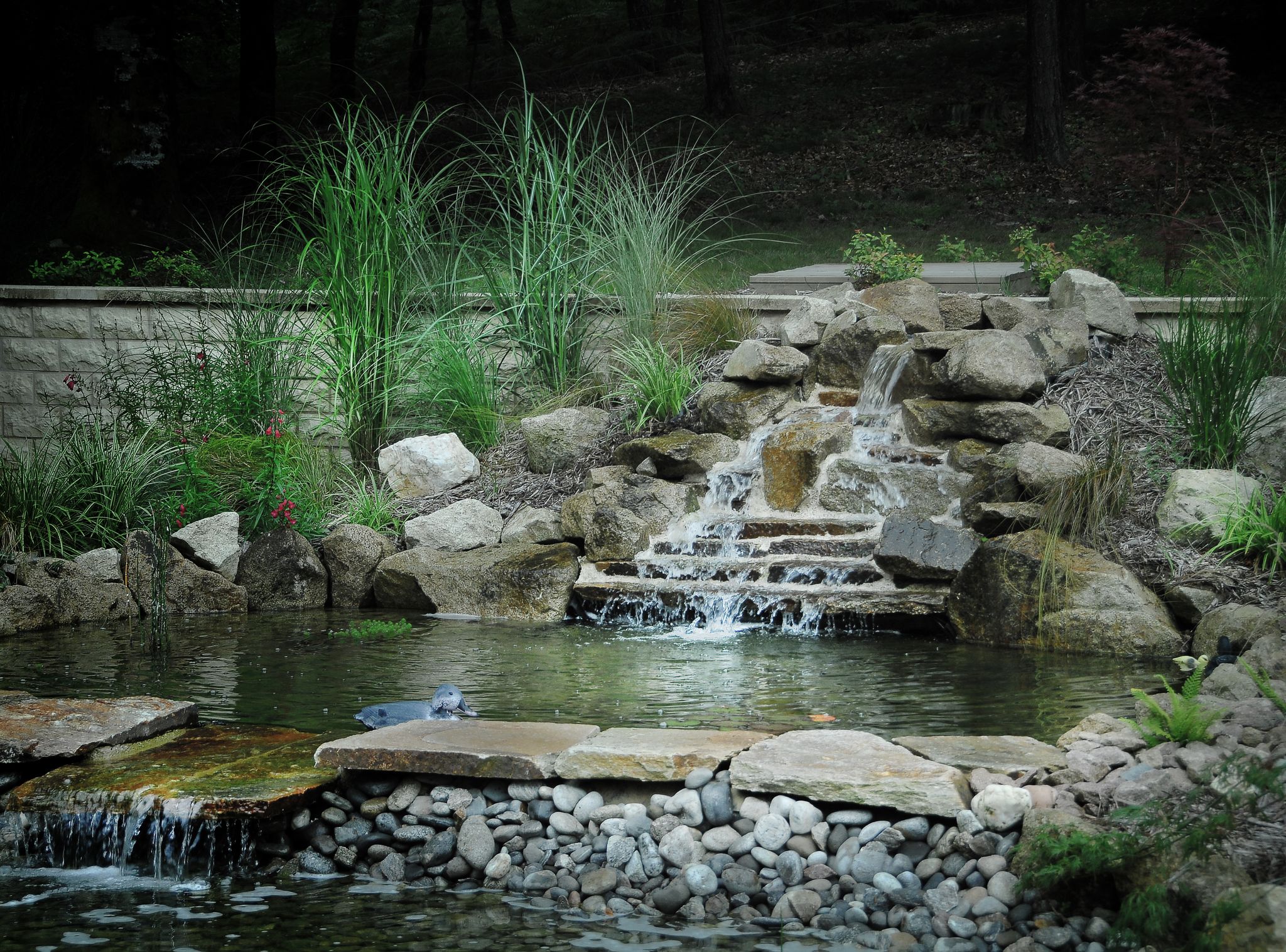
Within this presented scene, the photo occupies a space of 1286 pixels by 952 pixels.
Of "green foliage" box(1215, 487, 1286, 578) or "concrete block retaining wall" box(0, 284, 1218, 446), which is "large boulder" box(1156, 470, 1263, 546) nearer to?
"green foliage" box(1215, 487, 1286, 578)

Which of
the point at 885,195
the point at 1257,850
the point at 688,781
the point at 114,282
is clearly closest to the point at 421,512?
the point at 114,282

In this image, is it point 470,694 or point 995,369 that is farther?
point 995,369

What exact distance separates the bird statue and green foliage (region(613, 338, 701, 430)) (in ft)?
11.7

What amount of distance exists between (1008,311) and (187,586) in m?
5.09

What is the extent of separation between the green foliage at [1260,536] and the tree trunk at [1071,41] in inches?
524

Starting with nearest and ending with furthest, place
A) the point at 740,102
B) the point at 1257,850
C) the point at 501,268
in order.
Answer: the point at 1257,850 < the point at 501,268 < the point at 740,102

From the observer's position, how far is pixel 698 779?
131 inches

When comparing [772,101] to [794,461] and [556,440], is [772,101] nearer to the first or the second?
[556,440]

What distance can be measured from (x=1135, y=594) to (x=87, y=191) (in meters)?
9.58

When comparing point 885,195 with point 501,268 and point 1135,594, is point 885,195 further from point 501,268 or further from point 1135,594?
point 1135,594

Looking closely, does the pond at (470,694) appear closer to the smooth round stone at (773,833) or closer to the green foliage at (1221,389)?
the smooth round stone at (773,833)

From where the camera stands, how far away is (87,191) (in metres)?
11.1

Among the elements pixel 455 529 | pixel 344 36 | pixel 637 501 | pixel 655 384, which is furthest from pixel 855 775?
pixel 344 36

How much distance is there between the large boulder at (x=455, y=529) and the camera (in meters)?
7.01
